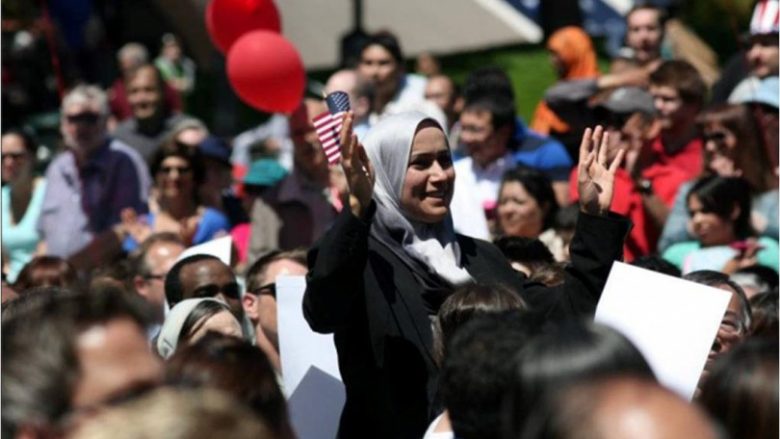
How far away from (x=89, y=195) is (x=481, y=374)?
677 centimetres

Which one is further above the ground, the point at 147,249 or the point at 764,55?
the point at 764,55

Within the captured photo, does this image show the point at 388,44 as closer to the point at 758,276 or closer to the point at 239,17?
the point at 239,17

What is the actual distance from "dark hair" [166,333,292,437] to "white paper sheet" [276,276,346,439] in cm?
147

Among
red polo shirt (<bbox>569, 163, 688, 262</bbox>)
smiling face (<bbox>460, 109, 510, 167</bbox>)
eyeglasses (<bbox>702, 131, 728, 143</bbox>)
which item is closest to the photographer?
eyeglasses (<bbox>702, 131, 728, 143</bbox>)

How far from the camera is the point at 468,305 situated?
181 inches

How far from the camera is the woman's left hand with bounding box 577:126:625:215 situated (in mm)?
5008

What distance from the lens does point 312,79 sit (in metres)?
19.2

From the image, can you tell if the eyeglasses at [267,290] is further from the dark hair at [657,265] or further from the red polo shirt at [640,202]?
the red polo shirt at [640,202]

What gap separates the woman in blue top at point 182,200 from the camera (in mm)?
9188

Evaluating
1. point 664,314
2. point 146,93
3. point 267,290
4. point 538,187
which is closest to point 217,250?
point 267,290

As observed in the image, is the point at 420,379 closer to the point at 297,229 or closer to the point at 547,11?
the point at 297,229

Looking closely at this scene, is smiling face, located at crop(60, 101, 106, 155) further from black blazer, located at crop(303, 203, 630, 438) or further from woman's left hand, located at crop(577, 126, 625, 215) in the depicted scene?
woman's left hand, located at crop(577, 126, 625, 215)

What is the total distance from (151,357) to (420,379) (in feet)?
5.72

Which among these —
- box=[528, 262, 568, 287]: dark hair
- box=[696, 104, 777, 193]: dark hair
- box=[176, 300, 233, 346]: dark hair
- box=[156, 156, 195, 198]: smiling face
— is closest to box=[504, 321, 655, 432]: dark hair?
box=[528, 262, 568, 287]: dark hair
